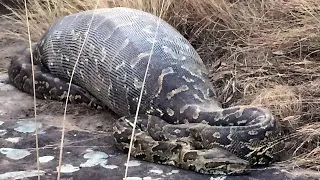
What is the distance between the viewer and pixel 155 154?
150 inches

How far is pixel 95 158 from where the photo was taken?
3.88 metres

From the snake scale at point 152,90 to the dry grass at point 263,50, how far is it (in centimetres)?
23

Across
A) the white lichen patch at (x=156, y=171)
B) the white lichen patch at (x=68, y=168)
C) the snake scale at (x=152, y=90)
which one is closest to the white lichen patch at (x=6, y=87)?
the snake scale at (x=152, y=90)

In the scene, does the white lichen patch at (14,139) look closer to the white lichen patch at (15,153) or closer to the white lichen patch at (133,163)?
the white lichen patch at (15,153)

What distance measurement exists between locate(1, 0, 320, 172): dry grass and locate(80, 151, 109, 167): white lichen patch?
988mm

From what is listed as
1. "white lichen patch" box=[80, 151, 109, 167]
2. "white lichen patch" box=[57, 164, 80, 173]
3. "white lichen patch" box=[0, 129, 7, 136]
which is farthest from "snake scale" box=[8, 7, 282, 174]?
"white lichen patch" box=[0, 129, 7, 136]

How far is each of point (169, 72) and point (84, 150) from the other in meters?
0.77

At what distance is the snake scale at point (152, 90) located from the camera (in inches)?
147

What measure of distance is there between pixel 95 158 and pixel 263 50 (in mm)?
1647

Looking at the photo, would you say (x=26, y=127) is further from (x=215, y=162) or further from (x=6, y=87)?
(x=215, y=162)

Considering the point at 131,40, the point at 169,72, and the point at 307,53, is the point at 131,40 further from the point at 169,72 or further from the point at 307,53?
the point at 307,53

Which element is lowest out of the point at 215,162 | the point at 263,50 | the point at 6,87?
the point at 6,87

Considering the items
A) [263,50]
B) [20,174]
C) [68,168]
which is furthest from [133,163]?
[263,50]

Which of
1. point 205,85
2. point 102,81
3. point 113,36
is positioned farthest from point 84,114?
point 205,85
